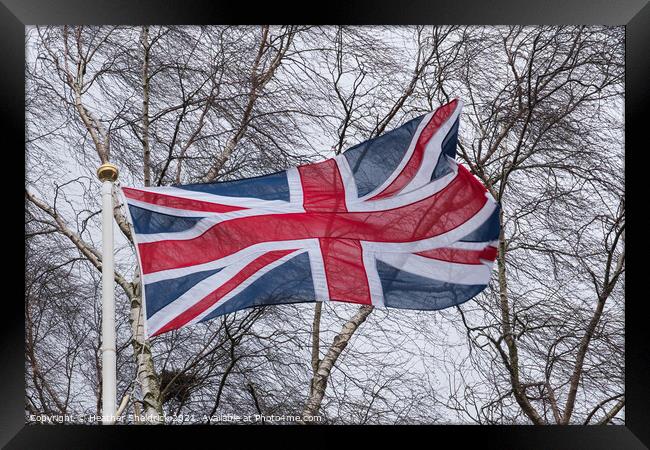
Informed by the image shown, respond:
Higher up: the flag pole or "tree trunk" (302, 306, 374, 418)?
"tree trunk" (302, 306, 374, 418)

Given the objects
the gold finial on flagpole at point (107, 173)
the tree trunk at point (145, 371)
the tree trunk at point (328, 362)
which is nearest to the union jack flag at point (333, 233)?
the gold finial on flagpole at point (107, 173)

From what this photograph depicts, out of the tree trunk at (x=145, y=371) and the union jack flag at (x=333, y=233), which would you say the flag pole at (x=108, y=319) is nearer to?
the union jack flag at (x=333, y=233)

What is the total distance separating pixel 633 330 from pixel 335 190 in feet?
12.5

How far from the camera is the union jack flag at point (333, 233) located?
923 cm

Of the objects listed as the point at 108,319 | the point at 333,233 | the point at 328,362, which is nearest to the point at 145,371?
the point at 328,362

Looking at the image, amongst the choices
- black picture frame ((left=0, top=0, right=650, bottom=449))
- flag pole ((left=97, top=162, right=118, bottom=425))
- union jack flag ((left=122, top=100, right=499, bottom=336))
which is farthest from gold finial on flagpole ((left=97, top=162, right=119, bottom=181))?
black picture frame ((left=0, top=0, right=650, bottom=449))

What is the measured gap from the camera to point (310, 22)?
11781 millimetres

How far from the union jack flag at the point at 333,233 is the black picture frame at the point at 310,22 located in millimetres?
2046

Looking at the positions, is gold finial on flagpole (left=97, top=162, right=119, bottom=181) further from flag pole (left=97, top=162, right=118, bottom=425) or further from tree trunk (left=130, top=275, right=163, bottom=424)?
tree trunk (left=130, top=275, right=163, bottom=424)

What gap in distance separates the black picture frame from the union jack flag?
205 cm

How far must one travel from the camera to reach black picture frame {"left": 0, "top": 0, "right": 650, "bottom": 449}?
11.4m

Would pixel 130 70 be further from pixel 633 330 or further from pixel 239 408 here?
pixel 633 330

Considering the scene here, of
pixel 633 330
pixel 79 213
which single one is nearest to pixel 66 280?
pixel 79 213

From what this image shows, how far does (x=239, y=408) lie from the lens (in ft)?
41.9
